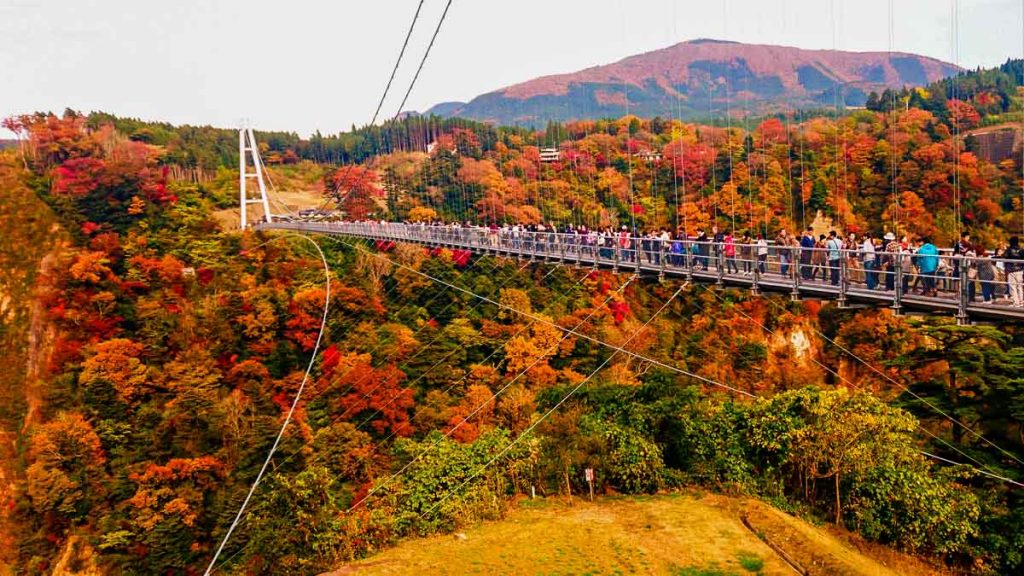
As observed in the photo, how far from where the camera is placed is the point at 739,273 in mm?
12125

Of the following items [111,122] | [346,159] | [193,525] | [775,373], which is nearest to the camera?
[193,525]

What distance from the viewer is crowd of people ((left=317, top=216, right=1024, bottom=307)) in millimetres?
8156

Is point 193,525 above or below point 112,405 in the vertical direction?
below

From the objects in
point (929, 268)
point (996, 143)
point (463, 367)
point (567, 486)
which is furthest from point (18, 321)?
point (996, 143)

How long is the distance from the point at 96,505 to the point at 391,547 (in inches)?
578

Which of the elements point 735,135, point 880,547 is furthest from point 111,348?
point 735,135

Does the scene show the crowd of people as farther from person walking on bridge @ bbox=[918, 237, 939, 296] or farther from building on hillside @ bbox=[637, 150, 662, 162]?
building on hillside @ bbox=[637, 150, 662, 162]

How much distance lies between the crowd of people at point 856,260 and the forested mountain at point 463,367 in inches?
323

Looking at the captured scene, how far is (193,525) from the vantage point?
23891 millimetres

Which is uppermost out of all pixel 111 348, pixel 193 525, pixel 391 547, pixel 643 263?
pixel 643 263

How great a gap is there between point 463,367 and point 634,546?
1518cm

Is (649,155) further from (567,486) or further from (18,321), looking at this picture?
(18,321)

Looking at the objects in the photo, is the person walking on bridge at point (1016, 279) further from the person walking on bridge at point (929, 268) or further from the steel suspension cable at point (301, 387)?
the steel suspension cable at point (301, 387)

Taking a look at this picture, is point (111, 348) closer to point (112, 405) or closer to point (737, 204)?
point (112, 405)
